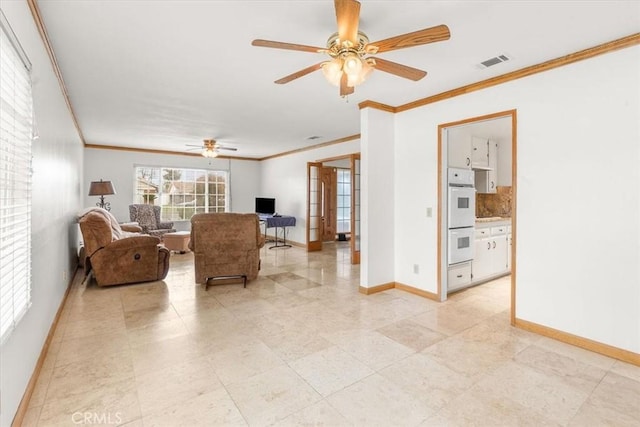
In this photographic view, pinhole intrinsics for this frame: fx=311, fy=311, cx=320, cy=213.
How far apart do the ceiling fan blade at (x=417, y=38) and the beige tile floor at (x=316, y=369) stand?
2.21 metres

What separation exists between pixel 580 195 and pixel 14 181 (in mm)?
3933

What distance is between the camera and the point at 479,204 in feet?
18.0

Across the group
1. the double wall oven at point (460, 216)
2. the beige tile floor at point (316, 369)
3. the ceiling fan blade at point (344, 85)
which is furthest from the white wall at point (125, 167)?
the ceiling fan blade at point (344, 85)

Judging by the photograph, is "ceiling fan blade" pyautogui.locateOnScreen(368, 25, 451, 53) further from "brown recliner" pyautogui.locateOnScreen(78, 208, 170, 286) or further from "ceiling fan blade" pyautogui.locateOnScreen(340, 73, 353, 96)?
"brown recliner" pyautogui.locateOnScreen(78, 208, 170, 286)

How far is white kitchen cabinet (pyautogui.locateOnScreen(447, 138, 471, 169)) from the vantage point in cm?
403

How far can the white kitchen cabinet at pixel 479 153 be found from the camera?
182 inches

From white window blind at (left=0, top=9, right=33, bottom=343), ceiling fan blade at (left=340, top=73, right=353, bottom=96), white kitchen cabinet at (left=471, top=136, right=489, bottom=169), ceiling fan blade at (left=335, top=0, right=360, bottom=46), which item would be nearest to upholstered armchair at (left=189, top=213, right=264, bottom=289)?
white window blind at (left=0, top=9, right=33, bottom=343)

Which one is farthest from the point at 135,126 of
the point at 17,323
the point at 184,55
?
the point at 17,323

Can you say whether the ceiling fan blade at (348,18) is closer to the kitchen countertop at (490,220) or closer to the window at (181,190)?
the kitchen countertop at (490,220)

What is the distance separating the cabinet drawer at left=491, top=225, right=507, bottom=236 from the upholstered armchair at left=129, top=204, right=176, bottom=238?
660cm

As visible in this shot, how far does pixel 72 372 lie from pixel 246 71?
284cm

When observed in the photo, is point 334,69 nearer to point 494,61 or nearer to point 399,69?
point 399,69

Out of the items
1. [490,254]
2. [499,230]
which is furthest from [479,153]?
[490,254]

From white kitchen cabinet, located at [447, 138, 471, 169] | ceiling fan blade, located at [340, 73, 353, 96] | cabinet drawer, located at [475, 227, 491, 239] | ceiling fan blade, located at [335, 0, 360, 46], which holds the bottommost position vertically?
cabinet drawer, located at [475, 227, 491, 239]
